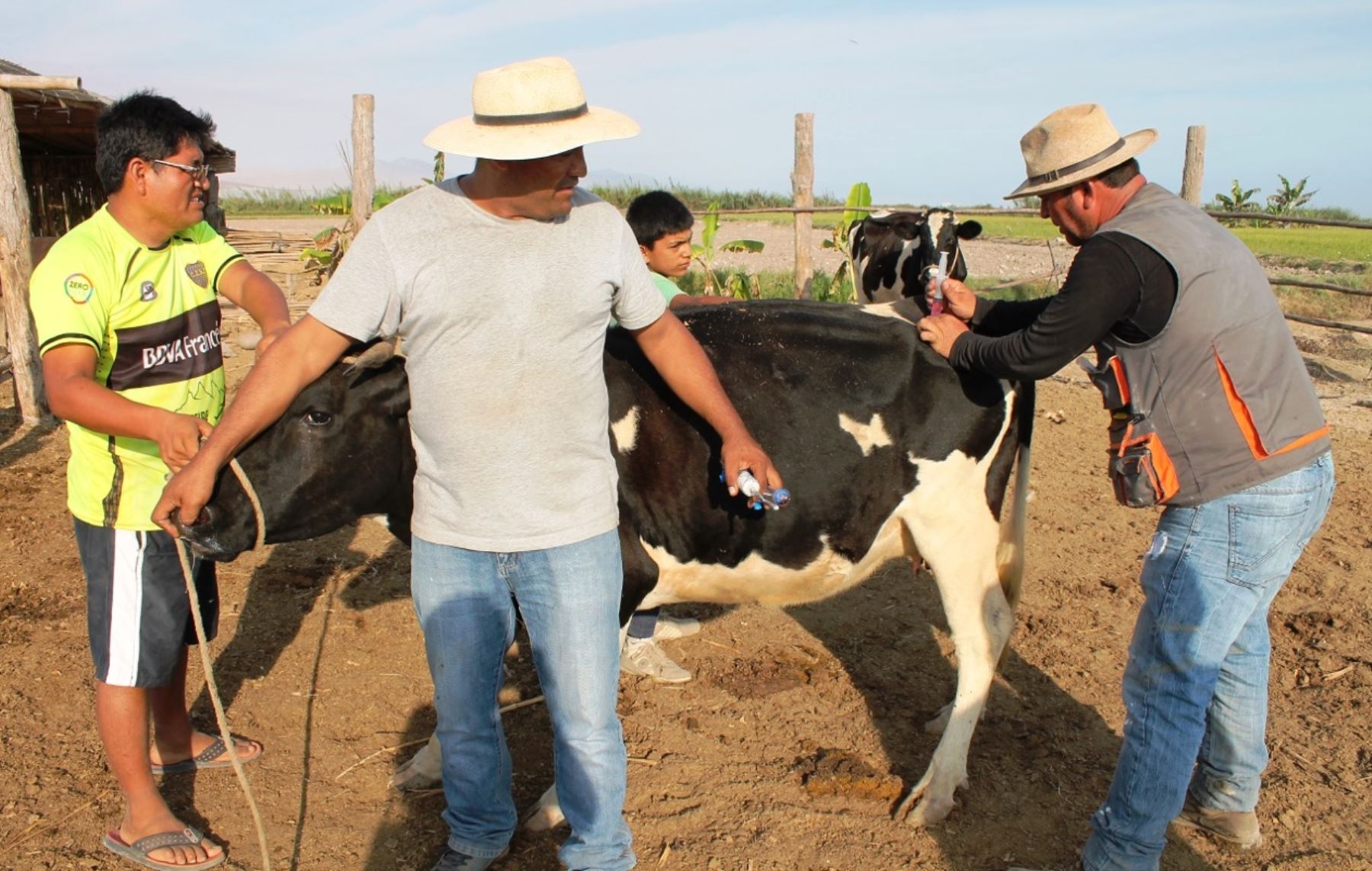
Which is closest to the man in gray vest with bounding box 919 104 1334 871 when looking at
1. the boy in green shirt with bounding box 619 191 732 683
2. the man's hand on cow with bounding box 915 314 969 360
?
the man's hand on cow with bounding box 915 314 969 360

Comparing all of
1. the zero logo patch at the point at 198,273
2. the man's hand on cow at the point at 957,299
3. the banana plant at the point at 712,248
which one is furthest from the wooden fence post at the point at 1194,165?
the zero logo patch at the point at 198,273

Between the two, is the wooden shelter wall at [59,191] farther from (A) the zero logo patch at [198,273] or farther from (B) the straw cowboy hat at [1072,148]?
(B) the straw cowboy hat at [1072,148]

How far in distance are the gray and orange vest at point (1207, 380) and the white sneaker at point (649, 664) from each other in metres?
2.30

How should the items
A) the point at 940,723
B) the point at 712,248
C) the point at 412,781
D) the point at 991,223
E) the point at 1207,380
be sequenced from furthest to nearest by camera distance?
the point at 991,223 < the point at 712,248 < the point at 940,723 < the point at 412,781 < the point at 1207,380

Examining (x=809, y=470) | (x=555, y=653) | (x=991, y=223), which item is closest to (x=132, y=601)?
(x=555, y=653)

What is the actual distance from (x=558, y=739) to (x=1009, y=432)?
2.02m

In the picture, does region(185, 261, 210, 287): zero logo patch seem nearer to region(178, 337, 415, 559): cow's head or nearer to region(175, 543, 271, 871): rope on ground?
region(178, 337, 415, 559): cow's head

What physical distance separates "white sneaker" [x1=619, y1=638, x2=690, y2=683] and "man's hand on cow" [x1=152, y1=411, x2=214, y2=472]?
2.29 meters

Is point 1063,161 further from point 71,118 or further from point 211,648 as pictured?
point 71,118

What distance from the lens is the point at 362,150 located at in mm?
10820

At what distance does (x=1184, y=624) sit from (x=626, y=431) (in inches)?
68.8

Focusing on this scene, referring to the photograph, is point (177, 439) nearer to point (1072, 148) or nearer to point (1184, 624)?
point (1072, 148)

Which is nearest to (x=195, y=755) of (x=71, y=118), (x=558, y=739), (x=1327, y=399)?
(x=558, y=739)

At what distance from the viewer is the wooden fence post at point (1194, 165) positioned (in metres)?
9.37
